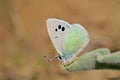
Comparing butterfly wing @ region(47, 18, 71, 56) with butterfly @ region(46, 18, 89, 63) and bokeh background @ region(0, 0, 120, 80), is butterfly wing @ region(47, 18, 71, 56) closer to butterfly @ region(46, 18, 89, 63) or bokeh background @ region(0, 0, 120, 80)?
butterfly @ region(46, 18, 89, 63)

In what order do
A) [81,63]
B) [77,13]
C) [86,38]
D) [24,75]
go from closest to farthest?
[81,63]
[86,38]
[24,75]
[77,13]

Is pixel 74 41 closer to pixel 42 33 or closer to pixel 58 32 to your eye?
pixel 58 32

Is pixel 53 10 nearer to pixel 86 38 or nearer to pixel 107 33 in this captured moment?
pixel 107 33

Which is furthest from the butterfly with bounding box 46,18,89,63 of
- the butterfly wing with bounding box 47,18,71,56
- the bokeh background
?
the bokeh background

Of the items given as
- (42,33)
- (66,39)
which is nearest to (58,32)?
(66,39)

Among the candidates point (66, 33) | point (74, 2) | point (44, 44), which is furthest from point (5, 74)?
point (66, 33)

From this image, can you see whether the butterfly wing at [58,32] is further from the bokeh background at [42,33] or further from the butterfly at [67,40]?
the bokeh background at [42,33]
